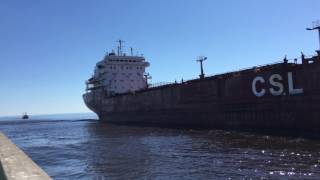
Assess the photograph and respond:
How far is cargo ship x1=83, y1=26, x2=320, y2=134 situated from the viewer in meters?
22.4

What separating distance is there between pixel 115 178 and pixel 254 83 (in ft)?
53.4

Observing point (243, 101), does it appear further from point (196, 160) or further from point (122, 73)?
point (122, 73)

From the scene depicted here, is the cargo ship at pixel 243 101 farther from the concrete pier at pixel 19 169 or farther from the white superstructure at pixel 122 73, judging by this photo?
the concrete pier at pixel 19 169

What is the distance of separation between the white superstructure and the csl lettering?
32.5m

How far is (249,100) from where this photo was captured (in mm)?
26734

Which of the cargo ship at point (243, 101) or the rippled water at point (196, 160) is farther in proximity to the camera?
the cargo ship at point (243, 101)

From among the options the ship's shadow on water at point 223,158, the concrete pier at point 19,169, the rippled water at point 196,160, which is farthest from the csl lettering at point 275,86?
the concrete pier at point 19,169

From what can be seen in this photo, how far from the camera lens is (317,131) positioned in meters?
21.3

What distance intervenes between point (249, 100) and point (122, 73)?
33.5 meters

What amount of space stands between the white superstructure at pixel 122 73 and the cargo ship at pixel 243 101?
7.98 metres

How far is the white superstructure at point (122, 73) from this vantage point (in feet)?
189

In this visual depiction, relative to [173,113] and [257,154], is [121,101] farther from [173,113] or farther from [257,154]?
[257,154]

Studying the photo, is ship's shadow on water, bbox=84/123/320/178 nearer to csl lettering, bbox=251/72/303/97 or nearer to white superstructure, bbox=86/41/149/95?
csl lettering, bbox=251/72/303/97

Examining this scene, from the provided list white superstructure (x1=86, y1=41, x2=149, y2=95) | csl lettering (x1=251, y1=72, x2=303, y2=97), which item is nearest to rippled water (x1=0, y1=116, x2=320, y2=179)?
csl lettering (x1=251, y1=72, x2=303, y2=97)
